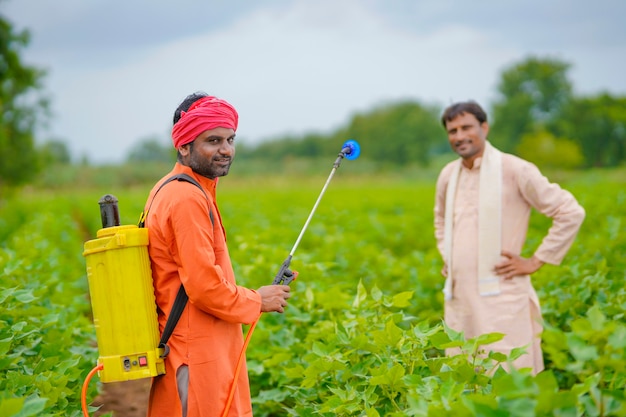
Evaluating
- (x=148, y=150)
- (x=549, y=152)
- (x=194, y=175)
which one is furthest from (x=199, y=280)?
(x=148, y=150)

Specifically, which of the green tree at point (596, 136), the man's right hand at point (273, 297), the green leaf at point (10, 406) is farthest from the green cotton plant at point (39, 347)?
the green tree at point (596, 136)

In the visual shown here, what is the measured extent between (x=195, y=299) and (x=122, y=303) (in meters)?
0.28

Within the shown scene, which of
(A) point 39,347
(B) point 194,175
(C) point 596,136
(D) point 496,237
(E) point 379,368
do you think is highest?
(C) point 596,136

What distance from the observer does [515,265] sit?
4.51 m

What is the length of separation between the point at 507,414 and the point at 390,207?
17.3m

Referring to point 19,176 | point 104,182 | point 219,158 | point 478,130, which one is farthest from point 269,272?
point 104,182

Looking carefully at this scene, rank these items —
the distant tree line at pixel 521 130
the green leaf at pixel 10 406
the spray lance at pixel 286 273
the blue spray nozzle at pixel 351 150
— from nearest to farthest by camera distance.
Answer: the green leaf at pixel 10 406 < the spray lance at pixel 286 273 < the blue spray nozzle at pixel 351 150 < the distant tree line at pixel 521 130

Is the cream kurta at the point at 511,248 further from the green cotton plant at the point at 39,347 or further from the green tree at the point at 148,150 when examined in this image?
the green tree at the point at 148,150

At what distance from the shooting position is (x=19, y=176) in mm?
37719

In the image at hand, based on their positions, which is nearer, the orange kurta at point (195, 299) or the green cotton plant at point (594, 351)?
the green cotton plant at point (594, 351)

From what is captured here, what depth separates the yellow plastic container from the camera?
288 cm

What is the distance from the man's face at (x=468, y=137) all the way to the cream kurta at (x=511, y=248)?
0.09 m

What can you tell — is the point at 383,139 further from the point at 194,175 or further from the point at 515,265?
the point at 194,175

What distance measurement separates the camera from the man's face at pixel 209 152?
3066 millimetres
